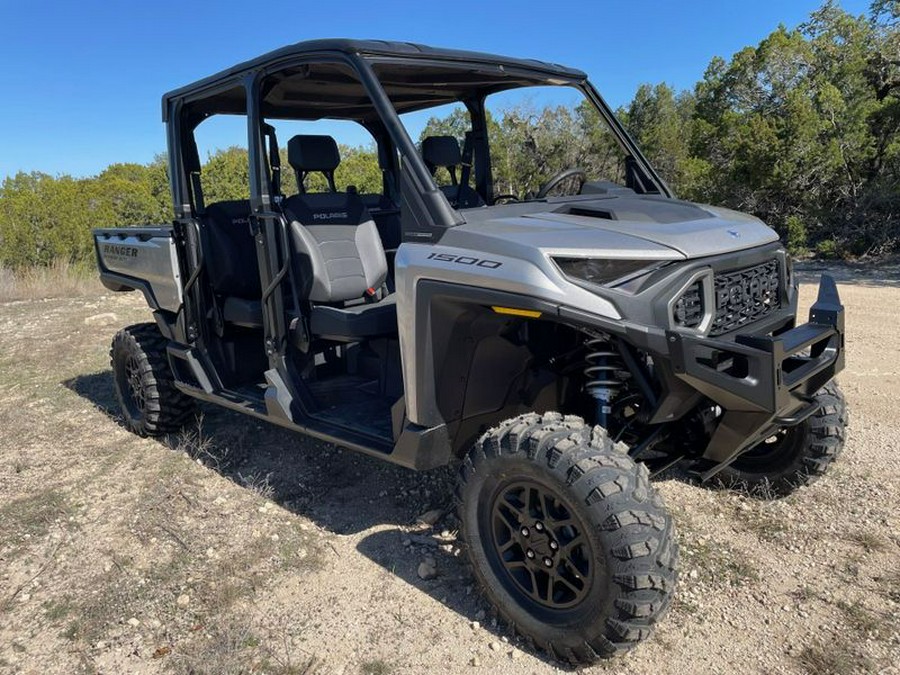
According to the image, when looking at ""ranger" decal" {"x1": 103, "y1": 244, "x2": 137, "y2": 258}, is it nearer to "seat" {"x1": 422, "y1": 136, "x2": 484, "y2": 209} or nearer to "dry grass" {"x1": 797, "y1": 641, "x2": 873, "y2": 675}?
"seat" {"x1": 422, "y1": 136, "x2": 484, "y2": 209}

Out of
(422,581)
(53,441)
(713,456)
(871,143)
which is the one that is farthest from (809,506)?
(871,143)

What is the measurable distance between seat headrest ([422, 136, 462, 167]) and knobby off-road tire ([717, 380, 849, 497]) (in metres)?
2.39

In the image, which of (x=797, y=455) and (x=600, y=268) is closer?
(x=600, y=268)

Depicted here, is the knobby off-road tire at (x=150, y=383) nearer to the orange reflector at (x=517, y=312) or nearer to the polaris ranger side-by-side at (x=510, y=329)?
the polaris ranger side-by-side at (x=510, y=329)

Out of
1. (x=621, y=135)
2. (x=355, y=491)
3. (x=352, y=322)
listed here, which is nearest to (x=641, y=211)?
(x=621, y=135)

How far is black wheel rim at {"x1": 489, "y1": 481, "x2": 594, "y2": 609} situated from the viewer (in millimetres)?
2496

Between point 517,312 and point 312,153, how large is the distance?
Answer: 6.43 feet

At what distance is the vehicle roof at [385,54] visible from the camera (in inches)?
119

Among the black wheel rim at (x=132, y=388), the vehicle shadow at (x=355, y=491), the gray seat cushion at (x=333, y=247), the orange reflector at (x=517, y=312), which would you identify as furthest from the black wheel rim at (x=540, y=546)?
the black wheel rim at (x=132, y=388)

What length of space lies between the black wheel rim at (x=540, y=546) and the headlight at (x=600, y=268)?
0.79m

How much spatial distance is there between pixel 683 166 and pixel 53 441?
1303cm

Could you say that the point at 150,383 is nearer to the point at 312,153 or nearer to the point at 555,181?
the point at 312,153

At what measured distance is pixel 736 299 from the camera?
107 inches

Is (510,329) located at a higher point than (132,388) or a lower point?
higher
